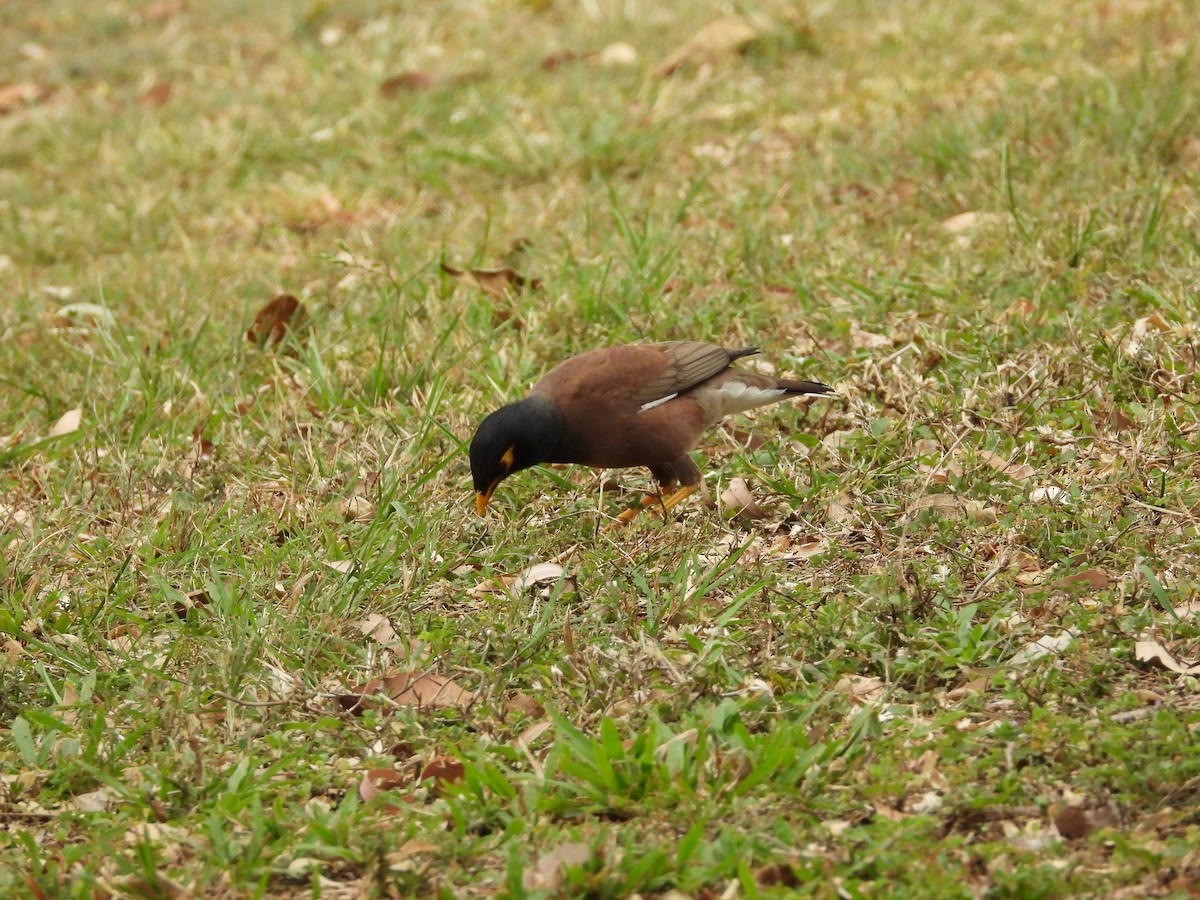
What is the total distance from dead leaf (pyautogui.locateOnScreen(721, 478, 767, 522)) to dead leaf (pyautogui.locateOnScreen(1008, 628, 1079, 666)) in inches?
47.2

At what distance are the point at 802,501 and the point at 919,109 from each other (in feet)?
12.1

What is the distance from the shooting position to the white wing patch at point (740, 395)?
16.1ft

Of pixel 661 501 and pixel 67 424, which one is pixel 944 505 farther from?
pixel 67 424

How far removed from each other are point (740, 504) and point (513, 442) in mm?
766

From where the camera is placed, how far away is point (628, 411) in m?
4.72

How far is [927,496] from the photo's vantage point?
4.45 metres

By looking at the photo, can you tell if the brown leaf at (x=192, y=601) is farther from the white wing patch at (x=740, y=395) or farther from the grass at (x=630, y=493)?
the white wing patch at (x=740, y=395)

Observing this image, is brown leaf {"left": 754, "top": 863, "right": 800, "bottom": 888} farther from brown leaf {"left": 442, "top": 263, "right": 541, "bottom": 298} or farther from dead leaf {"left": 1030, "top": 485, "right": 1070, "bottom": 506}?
brown leaf {"left": 442, "top": 263, "right": 541, "bottom": 298}

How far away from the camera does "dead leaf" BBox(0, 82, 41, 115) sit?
33.2ft

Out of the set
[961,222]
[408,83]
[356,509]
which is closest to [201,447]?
[356,509]

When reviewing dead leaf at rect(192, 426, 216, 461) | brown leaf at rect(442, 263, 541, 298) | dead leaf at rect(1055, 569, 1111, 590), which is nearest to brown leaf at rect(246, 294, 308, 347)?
brown leaf at rect(442, 263, 541, 298)

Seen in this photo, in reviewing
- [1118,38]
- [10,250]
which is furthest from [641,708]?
[1118,38]

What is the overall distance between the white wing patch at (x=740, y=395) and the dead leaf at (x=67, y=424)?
2461 millimetres

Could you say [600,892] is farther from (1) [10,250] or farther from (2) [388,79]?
(2) [388,79]
